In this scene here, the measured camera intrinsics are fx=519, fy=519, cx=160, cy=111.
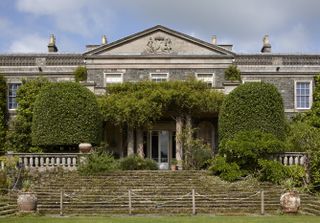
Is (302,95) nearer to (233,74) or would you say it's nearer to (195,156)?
(233,74)

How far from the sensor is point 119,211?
1888 centimetres

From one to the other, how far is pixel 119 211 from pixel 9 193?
523 cm

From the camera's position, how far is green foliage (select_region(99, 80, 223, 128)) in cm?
2805

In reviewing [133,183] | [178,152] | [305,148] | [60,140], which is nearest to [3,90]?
[60,140]

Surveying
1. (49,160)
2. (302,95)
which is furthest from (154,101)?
(302,95)

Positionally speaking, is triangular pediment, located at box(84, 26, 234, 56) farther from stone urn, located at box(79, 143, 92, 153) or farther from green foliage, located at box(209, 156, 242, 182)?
green foliage, located at box(209, 156, 242, 182)

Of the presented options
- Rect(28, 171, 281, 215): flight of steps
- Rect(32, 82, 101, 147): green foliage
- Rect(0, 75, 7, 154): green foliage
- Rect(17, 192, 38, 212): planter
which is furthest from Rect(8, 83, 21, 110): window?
Rect(17, 192, 38, 212): planter

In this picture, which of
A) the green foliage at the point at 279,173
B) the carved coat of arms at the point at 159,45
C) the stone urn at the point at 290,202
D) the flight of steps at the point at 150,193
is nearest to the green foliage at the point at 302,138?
the green foliage at the point at 279,173

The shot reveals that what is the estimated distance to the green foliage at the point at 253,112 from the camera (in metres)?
25.4

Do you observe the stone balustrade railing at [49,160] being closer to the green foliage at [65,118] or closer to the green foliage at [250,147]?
the green foliage at [65,118]

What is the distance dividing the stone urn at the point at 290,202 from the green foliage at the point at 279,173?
3.95 m

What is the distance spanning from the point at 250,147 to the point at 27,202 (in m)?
10.1

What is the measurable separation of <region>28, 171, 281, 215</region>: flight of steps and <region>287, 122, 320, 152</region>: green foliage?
2.99 metres

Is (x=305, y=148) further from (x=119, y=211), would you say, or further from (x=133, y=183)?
(x=119, y=211)
